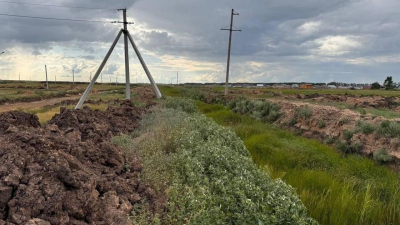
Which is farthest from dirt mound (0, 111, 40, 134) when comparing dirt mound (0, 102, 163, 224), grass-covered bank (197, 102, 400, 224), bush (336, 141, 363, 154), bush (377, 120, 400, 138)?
bush (377, 120, 400, 138)

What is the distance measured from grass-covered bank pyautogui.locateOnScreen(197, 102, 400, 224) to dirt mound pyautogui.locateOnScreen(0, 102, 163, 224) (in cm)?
329

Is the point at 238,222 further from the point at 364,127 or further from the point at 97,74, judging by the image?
the point at 97,74

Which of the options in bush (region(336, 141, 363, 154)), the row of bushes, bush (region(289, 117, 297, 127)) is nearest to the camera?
the row of bushes

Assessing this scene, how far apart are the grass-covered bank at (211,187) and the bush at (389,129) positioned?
5940mm

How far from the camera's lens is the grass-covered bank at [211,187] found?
371cm

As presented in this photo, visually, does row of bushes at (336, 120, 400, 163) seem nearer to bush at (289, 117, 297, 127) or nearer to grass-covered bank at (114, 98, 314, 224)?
bush at (289, 117, 297, 127)

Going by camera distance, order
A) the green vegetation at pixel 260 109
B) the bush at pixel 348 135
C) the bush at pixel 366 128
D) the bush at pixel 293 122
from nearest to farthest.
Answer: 1. the bush at pixel 366 128
2. the bush at pixel 348 135
3. the bush at pixel 293 122
4. the green vegetation at pixel 260 109

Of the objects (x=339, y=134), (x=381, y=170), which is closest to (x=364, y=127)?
(x=339, y=134)

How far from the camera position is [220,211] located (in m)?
3.85

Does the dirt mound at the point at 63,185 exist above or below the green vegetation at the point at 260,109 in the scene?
above

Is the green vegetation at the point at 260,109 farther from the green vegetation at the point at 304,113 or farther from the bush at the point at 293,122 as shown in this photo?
the green vegetation at the point at 304,113

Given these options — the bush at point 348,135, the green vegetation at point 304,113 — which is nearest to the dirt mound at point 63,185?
the bush at point 348,135

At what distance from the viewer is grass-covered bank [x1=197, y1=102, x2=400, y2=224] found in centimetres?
582

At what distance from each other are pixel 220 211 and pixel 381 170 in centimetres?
739
